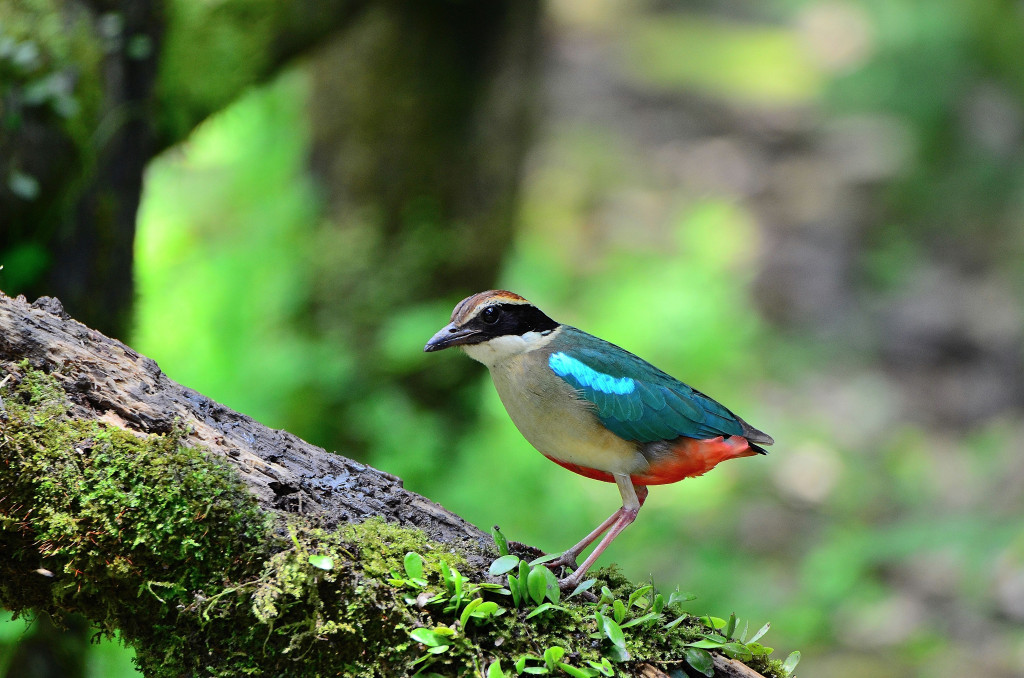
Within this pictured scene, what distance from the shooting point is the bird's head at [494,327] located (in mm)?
3635

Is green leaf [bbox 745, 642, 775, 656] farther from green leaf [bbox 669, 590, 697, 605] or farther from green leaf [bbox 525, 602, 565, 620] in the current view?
green leaf [bbox 525, 602, 565, 620]

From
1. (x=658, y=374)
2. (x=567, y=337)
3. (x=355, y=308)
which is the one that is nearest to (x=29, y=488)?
(x=567, y=337)

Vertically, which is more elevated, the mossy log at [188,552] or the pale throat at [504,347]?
the pale throat at [504,347]

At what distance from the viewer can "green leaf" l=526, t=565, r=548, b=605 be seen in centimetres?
276

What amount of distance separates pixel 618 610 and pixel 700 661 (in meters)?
0.31

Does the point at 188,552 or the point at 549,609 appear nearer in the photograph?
the point at 188,552

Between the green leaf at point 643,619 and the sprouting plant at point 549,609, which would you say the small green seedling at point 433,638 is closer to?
the sprouting plant at point 549,609

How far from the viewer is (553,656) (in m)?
2.62

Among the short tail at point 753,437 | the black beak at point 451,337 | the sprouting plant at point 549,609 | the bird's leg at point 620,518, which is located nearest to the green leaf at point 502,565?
the sprouting plant at point 549,609

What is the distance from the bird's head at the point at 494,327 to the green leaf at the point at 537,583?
3.61ft

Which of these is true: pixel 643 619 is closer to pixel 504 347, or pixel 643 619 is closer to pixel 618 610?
pixel 618 610

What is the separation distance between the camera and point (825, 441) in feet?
33.7

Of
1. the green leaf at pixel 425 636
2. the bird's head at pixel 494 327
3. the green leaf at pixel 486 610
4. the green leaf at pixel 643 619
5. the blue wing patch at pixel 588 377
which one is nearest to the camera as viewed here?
the green leaf at pixel 425 636

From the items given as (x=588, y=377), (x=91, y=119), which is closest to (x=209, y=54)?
(x=91, y=119)
